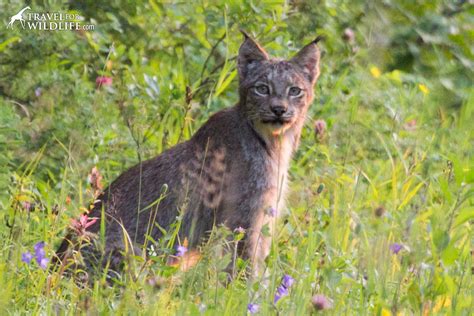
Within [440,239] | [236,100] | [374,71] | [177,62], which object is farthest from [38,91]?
[440,239]

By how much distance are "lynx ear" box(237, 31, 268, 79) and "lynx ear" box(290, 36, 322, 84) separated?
23 centimetres

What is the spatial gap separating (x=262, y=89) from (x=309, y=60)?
463mm

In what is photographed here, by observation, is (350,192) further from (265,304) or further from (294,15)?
(265,304)

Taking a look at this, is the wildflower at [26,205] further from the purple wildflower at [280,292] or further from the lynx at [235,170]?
the purple wildflower at [280,292]

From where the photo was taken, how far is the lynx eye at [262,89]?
23.1 ft

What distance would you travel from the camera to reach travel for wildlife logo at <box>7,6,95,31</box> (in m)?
7.76

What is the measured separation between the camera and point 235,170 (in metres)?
6.77

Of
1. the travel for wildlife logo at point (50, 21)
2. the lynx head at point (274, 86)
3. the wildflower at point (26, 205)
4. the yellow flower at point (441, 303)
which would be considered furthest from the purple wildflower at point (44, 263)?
the travel for wildlife logo at point (50, 21)

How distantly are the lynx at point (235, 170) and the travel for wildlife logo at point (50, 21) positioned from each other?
1.37 m

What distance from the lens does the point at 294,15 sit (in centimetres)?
852

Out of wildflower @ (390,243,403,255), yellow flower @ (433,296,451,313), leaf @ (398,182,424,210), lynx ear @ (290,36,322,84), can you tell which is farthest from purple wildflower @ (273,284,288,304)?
lynx ear @ (290,36,322,84)

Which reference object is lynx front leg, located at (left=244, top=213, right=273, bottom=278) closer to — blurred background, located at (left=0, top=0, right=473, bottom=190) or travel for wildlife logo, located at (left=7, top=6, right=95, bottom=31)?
blurred background, located at (left=0, top=0, right=473, bottom=190)

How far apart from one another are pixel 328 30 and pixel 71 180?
2649 mm

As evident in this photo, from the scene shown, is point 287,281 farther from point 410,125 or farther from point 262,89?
point 410,125
